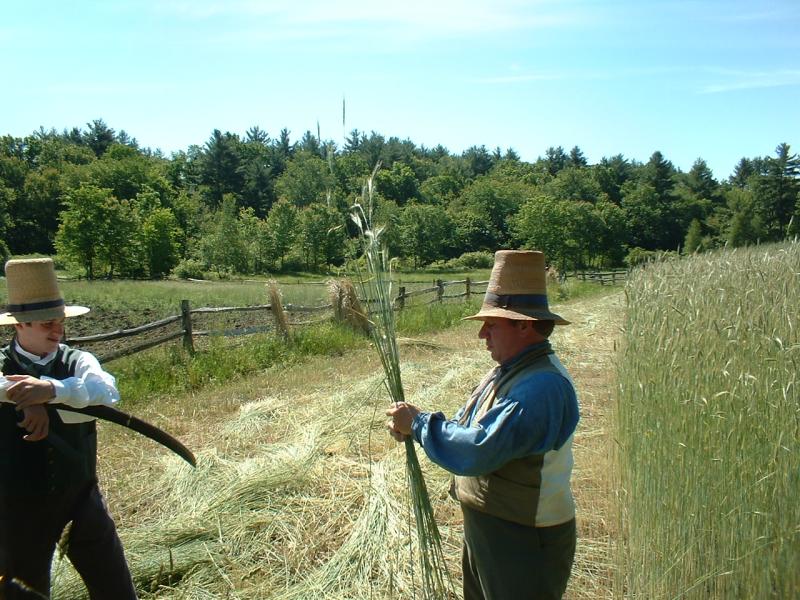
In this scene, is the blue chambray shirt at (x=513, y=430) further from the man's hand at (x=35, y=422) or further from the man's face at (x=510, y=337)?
the man's hand at (x=35, y=422)

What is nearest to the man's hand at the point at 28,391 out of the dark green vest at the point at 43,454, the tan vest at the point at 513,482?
the dark green vest at the point at 43,454

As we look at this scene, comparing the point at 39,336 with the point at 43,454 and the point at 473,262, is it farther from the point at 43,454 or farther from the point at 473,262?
the point at 473,262

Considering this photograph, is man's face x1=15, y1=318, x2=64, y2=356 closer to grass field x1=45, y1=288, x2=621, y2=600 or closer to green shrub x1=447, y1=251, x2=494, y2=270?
grass field x1=45, y1=288, x2=621, y2=600

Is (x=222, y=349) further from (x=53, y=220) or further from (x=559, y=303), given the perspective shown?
(x=53, y=220)

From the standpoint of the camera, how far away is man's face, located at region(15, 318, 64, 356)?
2.36m

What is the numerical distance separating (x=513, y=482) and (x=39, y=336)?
182cm

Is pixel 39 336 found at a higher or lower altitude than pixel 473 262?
higher

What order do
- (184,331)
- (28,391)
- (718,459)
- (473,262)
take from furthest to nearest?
(473,262)
(184,331)
(718,459)
(28,391)

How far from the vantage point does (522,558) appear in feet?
5.98

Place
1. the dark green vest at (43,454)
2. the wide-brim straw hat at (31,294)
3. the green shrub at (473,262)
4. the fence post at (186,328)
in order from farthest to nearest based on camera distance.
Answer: the green shrub at (473,262)
the fence post at (186,328)
the wide-brim straw hat at (31,294)
the dark green vest at (43,454)

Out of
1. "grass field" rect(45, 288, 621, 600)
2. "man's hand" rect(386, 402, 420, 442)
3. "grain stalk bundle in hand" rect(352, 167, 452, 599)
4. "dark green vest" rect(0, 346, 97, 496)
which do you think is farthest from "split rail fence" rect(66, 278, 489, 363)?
"man's hand" rect(386, 402, 420, 442)

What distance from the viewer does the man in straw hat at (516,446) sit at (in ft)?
5.67

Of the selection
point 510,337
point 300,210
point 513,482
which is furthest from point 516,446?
point 300,210

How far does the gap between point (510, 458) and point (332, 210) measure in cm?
96
